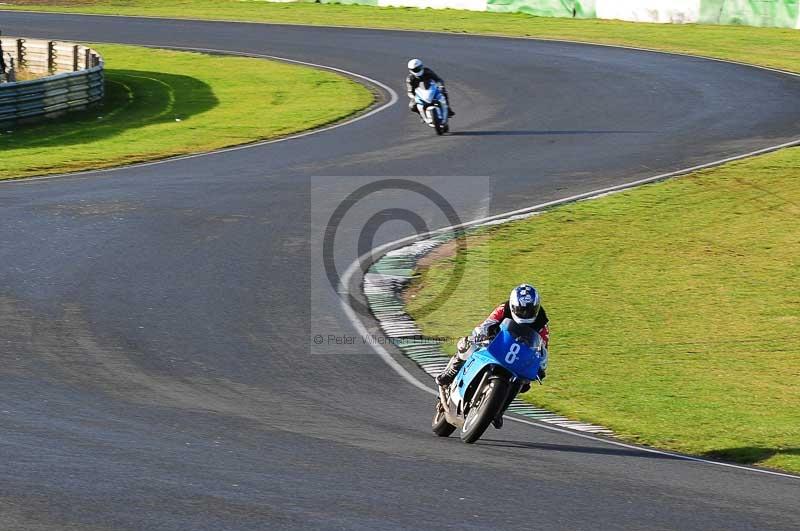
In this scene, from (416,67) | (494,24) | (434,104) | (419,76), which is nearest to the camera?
(416,67)

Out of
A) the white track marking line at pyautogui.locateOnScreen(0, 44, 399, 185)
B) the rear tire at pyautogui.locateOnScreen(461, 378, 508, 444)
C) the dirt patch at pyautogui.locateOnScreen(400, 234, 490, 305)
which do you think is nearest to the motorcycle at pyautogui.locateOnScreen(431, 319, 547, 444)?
the rear tire at pyautogui.locateOnScreen(461, 378, 508, 444)

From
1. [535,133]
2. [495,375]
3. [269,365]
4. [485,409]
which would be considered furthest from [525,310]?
[535,133]

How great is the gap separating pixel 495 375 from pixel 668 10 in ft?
122

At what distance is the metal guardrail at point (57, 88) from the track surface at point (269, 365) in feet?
19.6

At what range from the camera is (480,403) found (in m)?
9.34

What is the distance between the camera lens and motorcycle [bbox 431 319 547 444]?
916 centimetres

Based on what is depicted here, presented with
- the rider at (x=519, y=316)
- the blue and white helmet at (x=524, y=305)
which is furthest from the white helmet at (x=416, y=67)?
the blue and white helmet at (x=524, y=305)

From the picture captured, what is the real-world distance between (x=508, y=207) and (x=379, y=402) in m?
8.96

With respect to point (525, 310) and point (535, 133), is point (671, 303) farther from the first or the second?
point (535, 133)

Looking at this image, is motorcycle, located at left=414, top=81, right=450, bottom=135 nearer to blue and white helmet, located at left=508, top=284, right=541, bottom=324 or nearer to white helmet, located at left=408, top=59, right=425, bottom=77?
white helmet, located at left=408, top=59, right=425, bottom=77

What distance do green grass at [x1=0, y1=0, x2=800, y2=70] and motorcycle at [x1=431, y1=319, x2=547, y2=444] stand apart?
2684 cm

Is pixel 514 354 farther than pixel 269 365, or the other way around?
pixel 269 365

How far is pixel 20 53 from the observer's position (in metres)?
37.5

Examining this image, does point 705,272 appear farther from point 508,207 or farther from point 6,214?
point 6,214
